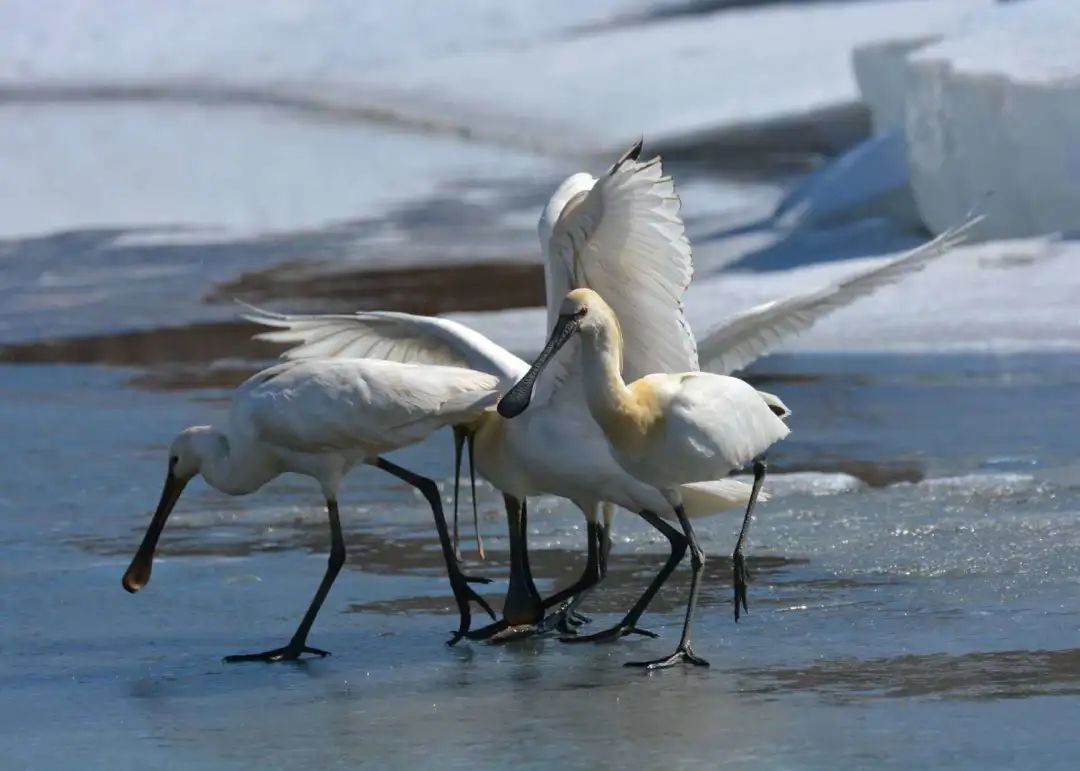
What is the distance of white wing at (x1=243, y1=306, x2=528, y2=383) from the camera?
8820mm

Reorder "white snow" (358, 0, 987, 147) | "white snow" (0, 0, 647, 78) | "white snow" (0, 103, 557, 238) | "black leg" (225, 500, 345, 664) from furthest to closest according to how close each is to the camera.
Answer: "white snow" (0, 0, 647, 78) < "white snow" (358, 0, 987, 147) < "white snow" (0, 103, 557, 238) < "black leg" (225, 500, 345, 664)

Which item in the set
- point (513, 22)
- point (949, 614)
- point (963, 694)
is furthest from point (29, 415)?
point (513, 22)

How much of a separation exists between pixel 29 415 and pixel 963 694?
808cm

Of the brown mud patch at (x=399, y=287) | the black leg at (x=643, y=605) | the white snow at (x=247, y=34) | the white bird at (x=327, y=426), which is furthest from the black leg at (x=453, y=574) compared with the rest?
the white snow at (x=247, y=34)

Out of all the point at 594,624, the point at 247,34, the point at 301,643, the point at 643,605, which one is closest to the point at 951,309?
Answer: the point at 594,624

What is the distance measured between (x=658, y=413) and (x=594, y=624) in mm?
1073

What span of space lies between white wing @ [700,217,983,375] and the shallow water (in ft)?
2.48

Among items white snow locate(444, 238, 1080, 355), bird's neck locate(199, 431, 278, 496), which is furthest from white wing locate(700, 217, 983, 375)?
white snow locate(444, 238, 1080, 355)

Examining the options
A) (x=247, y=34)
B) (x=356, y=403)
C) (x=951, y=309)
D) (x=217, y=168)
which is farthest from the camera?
(x=247, y=34)

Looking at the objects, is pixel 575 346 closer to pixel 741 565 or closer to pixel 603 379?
pixel 603 379

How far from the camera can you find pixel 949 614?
26.3ft

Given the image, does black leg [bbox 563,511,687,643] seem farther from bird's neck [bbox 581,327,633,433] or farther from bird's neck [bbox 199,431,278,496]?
bird's neck [bbox 199,431,278,496]

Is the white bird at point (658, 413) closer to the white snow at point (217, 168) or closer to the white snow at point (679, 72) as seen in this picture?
the white snow at point (217, 168)

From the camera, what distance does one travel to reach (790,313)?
9.37 meters
